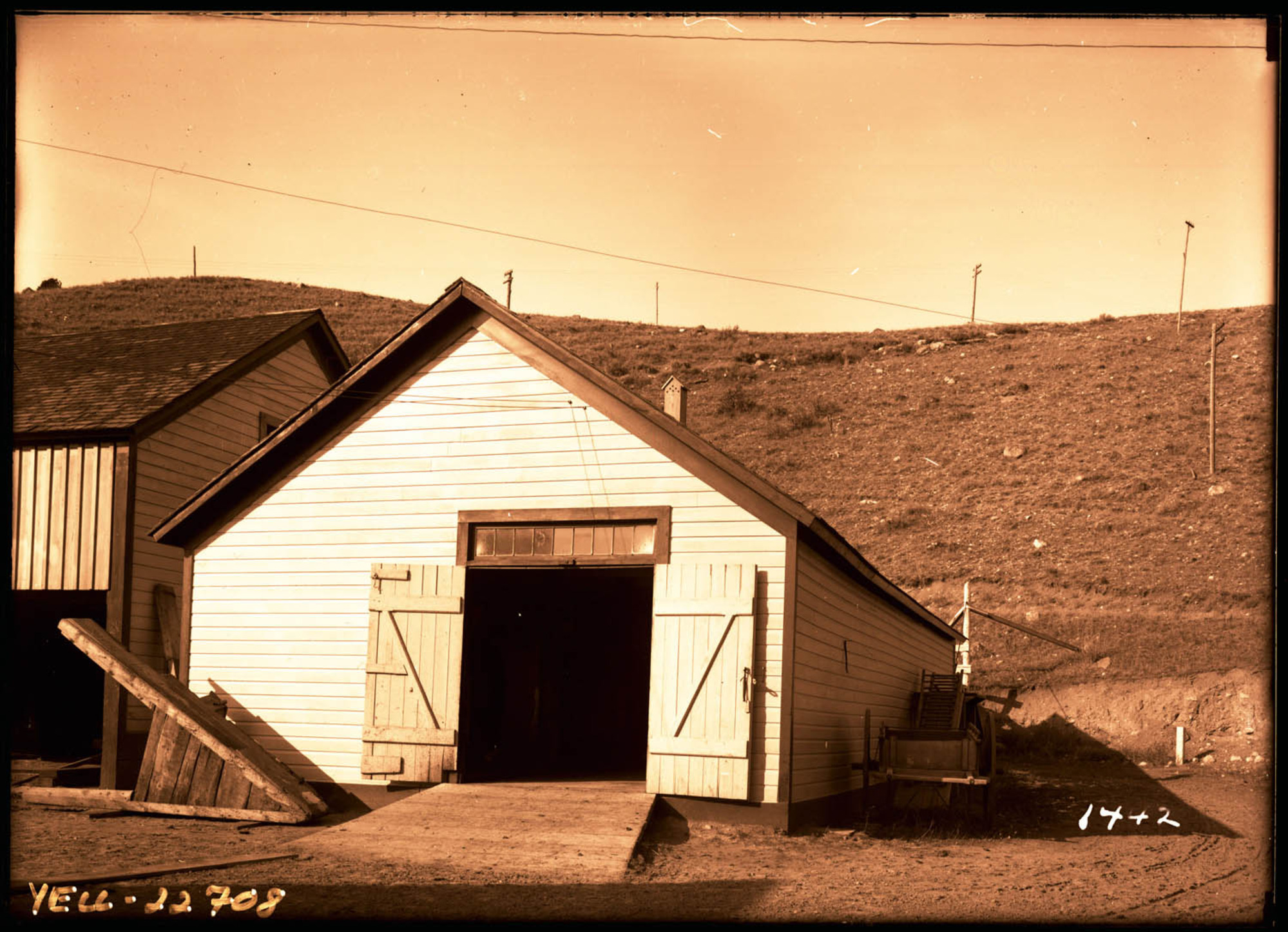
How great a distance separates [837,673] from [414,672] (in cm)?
A: 513

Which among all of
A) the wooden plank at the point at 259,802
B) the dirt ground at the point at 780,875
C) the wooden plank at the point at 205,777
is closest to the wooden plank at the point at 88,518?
the dirt ground at the point at 780,875

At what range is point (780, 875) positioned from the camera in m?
10.7

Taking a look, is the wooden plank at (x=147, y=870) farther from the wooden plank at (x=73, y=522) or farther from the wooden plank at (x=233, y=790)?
the wooden plank at (x=73, y=522)

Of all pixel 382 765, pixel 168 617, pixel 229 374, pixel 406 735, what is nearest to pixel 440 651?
pixel 406 735

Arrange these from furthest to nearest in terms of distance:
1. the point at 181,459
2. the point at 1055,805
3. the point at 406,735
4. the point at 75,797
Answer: the point at 181,459, the point at 1055,805, the point at 75,797, the point at 406,735

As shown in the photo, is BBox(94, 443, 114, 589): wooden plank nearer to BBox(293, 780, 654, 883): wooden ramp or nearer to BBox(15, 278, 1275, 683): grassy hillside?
BBox(293, 780, 654, 883): wooden ramp

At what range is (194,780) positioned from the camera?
43.3 feet

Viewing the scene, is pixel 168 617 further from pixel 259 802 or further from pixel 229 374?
pixel 259 802

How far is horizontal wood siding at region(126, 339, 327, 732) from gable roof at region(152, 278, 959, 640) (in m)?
1.53

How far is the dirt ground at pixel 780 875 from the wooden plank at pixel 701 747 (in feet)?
2.39

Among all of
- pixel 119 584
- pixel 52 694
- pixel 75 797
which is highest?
pixel 119 584

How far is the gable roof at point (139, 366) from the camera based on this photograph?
18375 mm

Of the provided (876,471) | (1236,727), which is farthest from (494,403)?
(876,471)

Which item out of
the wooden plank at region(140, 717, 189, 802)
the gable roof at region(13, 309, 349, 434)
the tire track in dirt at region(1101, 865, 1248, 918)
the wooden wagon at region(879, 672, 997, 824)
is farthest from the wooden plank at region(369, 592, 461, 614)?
the tire track in dirt at region(1101, 865, 1248, 918)
